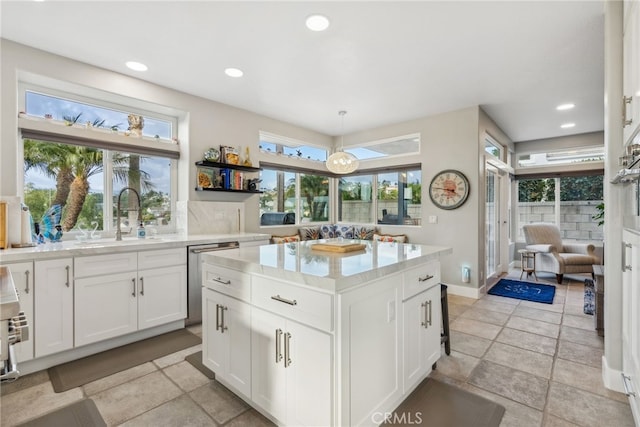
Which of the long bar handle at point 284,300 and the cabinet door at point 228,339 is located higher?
the long bar handle at point 284,300

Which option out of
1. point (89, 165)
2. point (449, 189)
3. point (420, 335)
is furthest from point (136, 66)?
point (449, 189)

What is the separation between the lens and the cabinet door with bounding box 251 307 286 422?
160 centimetres

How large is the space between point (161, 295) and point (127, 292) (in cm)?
31

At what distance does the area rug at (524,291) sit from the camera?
13.9ft

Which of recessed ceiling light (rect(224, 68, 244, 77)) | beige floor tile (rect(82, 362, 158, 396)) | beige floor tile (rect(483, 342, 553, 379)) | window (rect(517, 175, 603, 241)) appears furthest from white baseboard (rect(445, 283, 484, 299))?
recessed ceiling light (rect(224, 68, 244, 77))

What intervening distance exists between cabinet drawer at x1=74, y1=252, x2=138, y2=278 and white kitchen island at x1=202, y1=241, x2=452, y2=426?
1121mm

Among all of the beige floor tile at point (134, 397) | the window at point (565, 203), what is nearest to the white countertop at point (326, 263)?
the beige floor tile at point (134, 397)

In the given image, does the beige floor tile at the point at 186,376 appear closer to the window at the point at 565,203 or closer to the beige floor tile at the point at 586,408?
the beige floor tile at the point at 586,408

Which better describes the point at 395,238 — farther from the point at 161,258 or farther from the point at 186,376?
the point at 186,376

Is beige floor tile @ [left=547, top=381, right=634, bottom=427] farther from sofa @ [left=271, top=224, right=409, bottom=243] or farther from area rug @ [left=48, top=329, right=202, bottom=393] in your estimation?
sofa @ [left=271, top=224, right=409, bottom=243]

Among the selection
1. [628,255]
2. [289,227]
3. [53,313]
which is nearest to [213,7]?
[53,313]

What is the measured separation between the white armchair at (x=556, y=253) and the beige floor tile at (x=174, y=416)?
5682 millimetres

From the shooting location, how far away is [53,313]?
7.75 ft

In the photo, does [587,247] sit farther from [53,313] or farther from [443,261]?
[53,313]
